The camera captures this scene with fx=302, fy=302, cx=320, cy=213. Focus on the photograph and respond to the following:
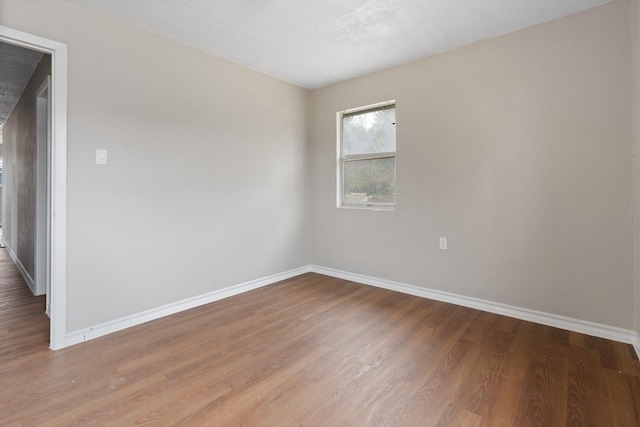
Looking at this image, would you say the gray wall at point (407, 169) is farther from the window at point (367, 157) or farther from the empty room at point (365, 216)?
the window at point (367, 157)

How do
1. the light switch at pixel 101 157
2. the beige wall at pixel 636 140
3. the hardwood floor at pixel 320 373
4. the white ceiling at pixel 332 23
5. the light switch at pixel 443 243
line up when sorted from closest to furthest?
1. the hardwood floor at pixel 320 373
2. the beige wall at pixel 636 140
3. the white ceiling at pixel 332 23
4. the light switch at pixel 101 157
5. the light switch at pixel 443 243

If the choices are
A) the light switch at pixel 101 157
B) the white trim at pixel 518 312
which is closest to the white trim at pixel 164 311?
the white trim at pixel 518 312

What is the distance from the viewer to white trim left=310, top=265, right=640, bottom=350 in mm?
2221

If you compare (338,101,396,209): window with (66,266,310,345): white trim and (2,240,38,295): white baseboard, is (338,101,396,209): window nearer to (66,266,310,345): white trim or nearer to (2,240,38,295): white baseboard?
(66,266,310,345): white trim

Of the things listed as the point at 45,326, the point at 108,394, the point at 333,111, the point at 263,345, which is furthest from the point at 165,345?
the point at 333,111

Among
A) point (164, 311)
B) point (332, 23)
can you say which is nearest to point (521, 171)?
point (332, 23)

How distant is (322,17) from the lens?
2377 millimetres

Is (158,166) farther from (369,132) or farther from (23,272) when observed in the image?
(23,272)

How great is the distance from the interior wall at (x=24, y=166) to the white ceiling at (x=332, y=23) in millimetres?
1345

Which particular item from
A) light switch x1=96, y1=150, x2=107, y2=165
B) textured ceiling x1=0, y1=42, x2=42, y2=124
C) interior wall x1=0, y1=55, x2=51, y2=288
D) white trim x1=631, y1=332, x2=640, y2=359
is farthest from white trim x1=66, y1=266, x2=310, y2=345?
white trim x1=631, y1=332, x2=640, y2=359

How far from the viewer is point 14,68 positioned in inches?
123

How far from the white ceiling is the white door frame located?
0.53 meters

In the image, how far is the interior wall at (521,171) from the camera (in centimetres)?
223

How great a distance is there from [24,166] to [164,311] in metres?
3.13
